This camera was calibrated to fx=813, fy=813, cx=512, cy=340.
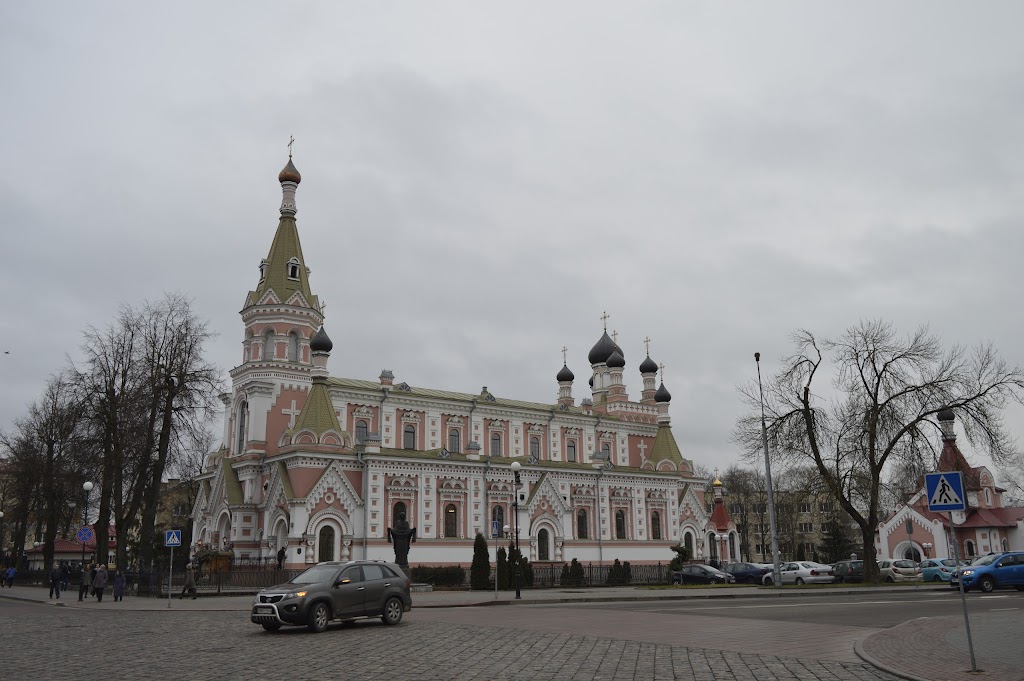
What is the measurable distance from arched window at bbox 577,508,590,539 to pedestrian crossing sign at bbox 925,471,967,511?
144ft

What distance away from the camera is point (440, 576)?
130ft

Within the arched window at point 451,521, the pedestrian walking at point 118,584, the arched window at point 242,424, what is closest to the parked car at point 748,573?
the arched window at point 451,521

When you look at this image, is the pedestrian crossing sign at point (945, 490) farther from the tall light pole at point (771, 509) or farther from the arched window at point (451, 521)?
the arched window at point (451, 521)

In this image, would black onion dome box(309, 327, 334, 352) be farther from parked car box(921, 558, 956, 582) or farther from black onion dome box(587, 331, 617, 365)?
parked car box(921, 558, 956, 582)

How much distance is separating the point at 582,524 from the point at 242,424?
23.3 meters

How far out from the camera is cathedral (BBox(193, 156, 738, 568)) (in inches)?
1788

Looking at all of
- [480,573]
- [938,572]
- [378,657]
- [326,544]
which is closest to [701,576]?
[938,572]

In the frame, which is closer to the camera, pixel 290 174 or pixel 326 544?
pixel 326 544

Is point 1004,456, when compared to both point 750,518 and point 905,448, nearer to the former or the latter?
point 905,448

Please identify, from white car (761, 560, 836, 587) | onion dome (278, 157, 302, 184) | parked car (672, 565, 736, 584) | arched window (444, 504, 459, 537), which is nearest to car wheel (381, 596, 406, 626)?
white car (761, 560, 836, 587)

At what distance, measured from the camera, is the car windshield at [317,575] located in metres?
16.9

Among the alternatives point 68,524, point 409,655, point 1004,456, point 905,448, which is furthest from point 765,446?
point 68,524

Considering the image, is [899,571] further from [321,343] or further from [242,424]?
[242,424]

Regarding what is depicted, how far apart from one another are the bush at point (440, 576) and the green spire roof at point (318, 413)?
1115 centimetres
